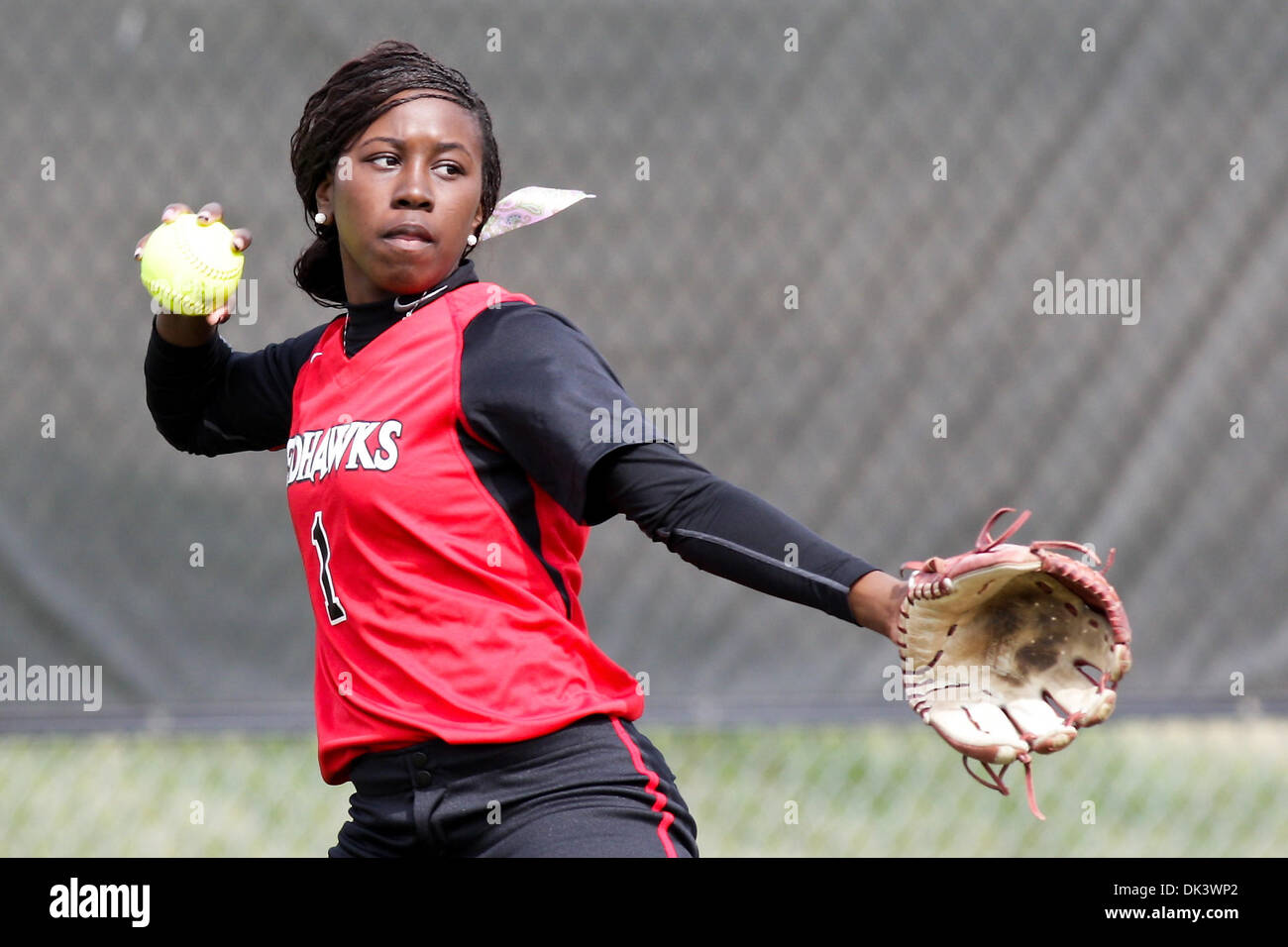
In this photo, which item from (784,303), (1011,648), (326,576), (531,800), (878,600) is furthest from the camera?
(784,303)

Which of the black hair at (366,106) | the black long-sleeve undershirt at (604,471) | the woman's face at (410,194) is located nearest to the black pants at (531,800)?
the black long-sleeve undershirt at (604,471)

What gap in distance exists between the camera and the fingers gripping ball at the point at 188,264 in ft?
7.52

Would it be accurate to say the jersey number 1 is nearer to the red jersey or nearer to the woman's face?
the red jersey

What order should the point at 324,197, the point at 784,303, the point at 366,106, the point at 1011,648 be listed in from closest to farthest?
the point at 1011,648, the point at 366,106, the point at 324,197, the point at 784,303

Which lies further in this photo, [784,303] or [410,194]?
[784,303]

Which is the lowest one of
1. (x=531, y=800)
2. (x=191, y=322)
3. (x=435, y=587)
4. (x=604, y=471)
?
(x=531, y=800)

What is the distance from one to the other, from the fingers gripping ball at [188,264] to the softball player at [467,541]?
0.24 m

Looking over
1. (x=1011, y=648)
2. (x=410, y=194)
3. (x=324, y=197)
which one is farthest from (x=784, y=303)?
(x=1011, y=648)

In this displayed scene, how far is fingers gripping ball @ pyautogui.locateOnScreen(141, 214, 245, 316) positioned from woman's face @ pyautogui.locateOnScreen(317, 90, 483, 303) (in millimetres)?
214

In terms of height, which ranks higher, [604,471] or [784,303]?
[784,303]

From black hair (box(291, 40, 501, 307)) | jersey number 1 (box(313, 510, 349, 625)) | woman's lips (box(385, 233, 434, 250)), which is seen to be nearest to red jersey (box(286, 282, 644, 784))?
jersey number 1 (box(313, 510, 349, 625))

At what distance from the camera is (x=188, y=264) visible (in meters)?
2.29

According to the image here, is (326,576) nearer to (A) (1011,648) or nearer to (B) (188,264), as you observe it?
(B) (188,264)

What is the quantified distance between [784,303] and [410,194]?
138 centimetres
